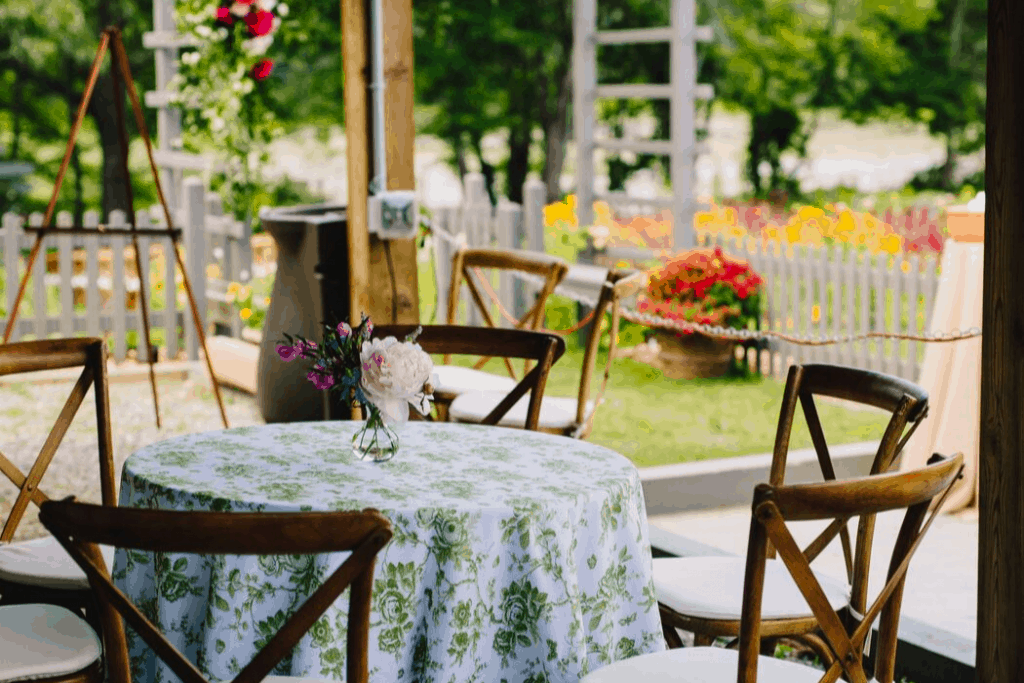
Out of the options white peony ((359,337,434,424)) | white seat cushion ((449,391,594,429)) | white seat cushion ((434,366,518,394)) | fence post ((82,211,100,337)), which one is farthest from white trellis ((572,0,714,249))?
white peony ((359,337,434,424))

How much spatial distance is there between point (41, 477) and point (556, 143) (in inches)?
421

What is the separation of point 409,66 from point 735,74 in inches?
404

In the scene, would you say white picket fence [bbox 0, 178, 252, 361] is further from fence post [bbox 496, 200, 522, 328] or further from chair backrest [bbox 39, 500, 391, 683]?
chair backrest [bbox 39, 500, 391, 683]

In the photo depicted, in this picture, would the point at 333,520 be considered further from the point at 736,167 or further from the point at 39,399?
the point at 736,167

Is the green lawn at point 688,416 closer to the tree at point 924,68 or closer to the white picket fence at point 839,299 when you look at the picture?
the white picket fence at point 839,299

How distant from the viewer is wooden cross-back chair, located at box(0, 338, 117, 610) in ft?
9.87

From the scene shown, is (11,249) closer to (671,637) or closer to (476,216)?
(476,216)

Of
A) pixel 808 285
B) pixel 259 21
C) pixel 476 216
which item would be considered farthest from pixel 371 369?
Answer: pixel 476 216

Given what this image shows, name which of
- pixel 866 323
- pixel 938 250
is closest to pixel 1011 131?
pixel 866 323

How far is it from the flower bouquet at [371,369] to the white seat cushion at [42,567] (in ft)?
1.99

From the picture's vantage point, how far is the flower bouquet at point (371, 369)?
2.75m

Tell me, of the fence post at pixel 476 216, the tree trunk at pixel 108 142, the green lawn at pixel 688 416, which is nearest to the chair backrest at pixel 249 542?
the green lawn at pixel 688 416

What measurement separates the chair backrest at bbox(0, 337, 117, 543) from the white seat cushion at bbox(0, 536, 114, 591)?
0.12 m

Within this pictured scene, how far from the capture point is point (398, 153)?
15.9ft
